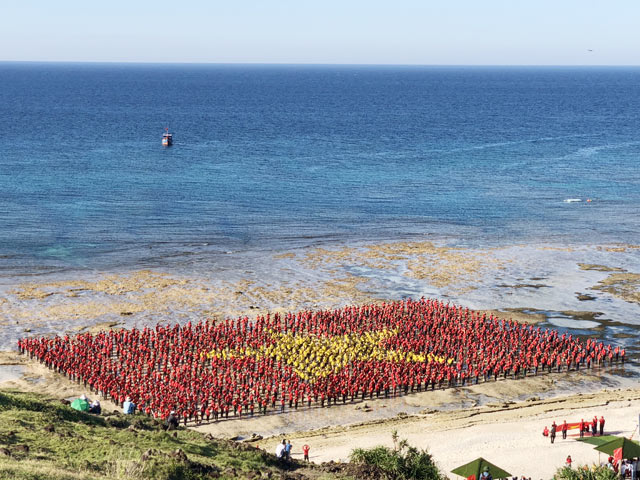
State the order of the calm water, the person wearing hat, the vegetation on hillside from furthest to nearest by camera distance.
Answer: the calm water
the person wearing hat
the vegetation on hillside

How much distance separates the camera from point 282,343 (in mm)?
42000

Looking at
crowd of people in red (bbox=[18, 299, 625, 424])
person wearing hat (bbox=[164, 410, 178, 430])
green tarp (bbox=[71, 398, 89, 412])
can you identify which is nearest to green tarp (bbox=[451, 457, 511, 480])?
person wearing hat (bbox=[164, 410, 178, 430])

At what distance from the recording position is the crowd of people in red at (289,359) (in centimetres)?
3594

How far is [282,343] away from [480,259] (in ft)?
80.4

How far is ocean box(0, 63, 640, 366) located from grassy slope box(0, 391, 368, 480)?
17949mm

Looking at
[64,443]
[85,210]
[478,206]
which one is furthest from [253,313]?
[478,206]

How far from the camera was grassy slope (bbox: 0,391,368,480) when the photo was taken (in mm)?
21233

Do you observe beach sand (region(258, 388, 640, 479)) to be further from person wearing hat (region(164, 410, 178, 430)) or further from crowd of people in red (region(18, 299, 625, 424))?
person wearing hat (region(164, 410, 178, 430))

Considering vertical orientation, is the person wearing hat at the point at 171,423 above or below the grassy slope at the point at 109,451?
below

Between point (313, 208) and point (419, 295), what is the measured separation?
89.9 feet

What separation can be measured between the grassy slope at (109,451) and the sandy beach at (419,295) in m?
4.78

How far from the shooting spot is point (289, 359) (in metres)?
39.8

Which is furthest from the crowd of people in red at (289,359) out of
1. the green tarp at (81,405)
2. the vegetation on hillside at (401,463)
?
the vegetation on hillside at (401,463)

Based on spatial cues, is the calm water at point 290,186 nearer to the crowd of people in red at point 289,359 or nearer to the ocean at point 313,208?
the ocean at point 313,208
